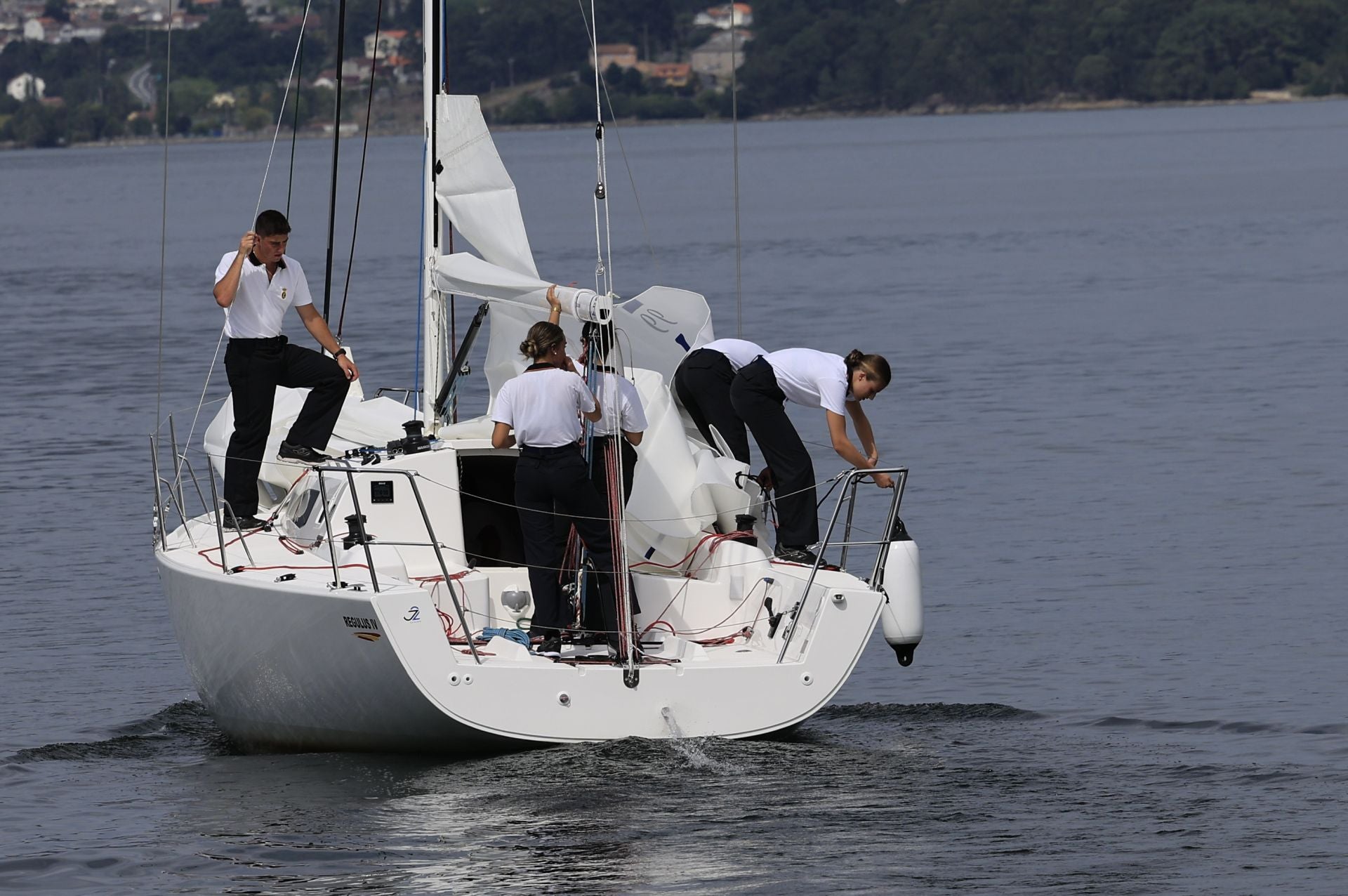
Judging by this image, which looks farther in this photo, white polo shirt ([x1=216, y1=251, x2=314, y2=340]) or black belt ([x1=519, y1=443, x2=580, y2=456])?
white polo shirt ([x1=216, y1=251, x2=314, y2=340])

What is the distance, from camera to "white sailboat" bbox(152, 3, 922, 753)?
999 cm

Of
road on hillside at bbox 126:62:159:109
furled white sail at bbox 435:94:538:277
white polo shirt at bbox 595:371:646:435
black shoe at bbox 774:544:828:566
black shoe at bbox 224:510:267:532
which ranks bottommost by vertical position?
black shoe at bbox 774:544:828:566

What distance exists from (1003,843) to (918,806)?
2.11ft

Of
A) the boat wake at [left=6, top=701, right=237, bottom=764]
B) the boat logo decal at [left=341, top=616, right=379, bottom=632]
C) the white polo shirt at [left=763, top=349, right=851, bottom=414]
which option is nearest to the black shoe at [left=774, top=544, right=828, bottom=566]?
the white polo shirt at [left=763, top=349, right=851, bottom=414]

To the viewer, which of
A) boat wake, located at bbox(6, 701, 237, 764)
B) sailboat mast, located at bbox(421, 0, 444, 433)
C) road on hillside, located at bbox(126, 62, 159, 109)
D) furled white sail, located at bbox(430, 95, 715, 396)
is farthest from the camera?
road on hillside, located at bbox(126, 62, 159, 109)

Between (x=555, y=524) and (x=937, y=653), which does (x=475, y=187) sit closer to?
(x=555, y=524)

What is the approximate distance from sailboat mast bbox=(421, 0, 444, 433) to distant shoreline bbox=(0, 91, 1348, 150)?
5365 inches

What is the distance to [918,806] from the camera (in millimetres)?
9812

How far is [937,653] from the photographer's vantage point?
44.9 feet

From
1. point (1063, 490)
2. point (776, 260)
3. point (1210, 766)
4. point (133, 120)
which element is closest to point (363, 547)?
point (1210, 766)

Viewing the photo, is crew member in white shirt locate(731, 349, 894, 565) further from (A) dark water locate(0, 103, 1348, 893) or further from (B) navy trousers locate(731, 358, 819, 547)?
(A) dark water locate(0, 103, 1348, 893)

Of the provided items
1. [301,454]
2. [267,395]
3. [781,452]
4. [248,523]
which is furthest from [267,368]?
[781,452]

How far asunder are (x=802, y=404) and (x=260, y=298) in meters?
2.87

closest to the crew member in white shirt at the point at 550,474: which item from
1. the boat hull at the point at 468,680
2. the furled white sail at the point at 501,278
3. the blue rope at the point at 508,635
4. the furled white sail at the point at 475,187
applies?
the blue rope at the point at 508,635
